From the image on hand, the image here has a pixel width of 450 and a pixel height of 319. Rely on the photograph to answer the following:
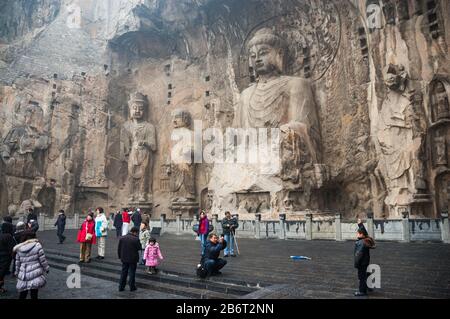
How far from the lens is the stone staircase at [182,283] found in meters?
4.99

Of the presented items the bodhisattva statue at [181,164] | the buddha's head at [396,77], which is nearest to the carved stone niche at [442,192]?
the buddha's head at [396,77]

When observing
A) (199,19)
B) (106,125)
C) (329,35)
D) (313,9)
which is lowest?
(106,125)

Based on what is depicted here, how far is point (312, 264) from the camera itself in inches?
267

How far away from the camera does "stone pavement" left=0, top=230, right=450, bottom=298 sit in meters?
4.60

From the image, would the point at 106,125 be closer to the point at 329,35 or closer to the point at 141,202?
the point at 141,202

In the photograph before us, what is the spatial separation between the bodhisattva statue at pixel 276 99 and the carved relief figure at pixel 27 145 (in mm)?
11411

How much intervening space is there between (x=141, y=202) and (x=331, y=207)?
1057 centimetres

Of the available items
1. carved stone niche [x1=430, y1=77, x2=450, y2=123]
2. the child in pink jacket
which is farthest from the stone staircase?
carved stone niche [x1=430, y1=77, x2=450, y2=123]

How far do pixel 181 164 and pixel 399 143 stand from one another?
1119cm

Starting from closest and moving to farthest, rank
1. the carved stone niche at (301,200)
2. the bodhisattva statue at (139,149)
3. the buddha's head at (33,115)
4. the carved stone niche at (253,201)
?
the carved stone niche at (301,200) < the carved stone niche at (253,201) < the buddha's head at (33,115) < the bodhisattva statue at (139,149)

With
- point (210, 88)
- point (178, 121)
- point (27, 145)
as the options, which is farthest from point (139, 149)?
point (27, 145)

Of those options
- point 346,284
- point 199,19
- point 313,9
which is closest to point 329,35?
point 313,9

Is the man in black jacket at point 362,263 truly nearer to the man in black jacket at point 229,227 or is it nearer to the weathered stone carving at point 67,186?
the man in black jacket at point 229,227
